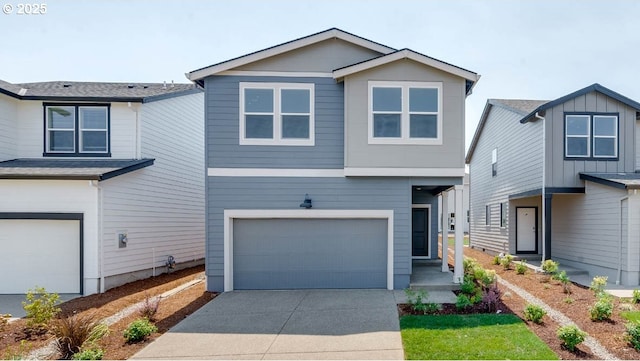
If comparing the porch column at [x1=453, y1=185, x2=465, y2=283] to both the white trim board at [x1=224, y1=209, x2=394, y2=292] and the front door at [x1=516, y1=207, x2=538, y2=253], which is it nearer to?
the white trim board at [x1=224, y1=209, x2=394, y2=292]

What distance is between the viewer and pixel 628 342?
19.9 ft

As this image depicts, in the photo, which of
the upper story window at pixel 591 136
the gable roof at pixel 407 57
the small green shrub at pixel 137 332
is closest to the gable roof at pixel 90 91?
the gable roof at pixel 407 57

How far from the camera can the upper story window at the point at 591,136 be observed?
1261 centimetres

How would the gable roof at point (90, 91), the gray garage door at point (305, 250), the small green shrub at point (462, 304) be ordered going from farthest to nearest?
1. the gable roof at point (90, 91)
2. the gray garage door at point (305, 250)
3. the small green shrub at point (462, 304)

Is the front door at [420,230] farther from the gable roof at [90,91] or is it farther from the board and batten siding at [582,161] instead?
the gable roof at [90,91]

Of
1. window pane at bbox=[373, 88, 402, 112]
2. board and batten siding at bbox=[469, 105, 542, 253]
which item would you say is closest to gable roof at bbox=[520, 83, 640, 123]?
board and batten siding at bbox=[469, 105, 542, 253]

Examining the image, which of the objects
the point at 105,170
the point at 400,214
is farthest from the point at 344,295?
the point at 105,170

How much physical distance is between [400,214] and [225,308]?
504cm

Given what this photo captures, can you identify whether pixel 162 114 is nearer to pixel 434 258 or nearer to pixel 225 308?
pixel 225 308

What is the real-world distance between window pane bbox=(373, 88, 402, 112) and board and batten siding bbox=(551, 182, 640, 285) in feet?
23.5

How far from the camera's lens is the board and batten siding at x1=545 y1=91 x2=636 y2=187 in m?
12.6

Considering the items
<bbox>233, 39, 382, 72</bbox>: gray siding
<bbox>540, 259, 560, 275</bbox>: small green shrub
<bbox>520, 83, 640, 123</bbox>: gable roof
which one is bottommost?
<bbox>540, 259, 560, 275</bbox>: small green shrub

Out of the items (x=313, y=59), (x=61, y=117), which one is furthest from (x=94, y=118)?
(x=313, y=59)

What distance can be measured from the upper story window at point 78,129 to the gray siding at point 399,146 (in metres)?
8.00
